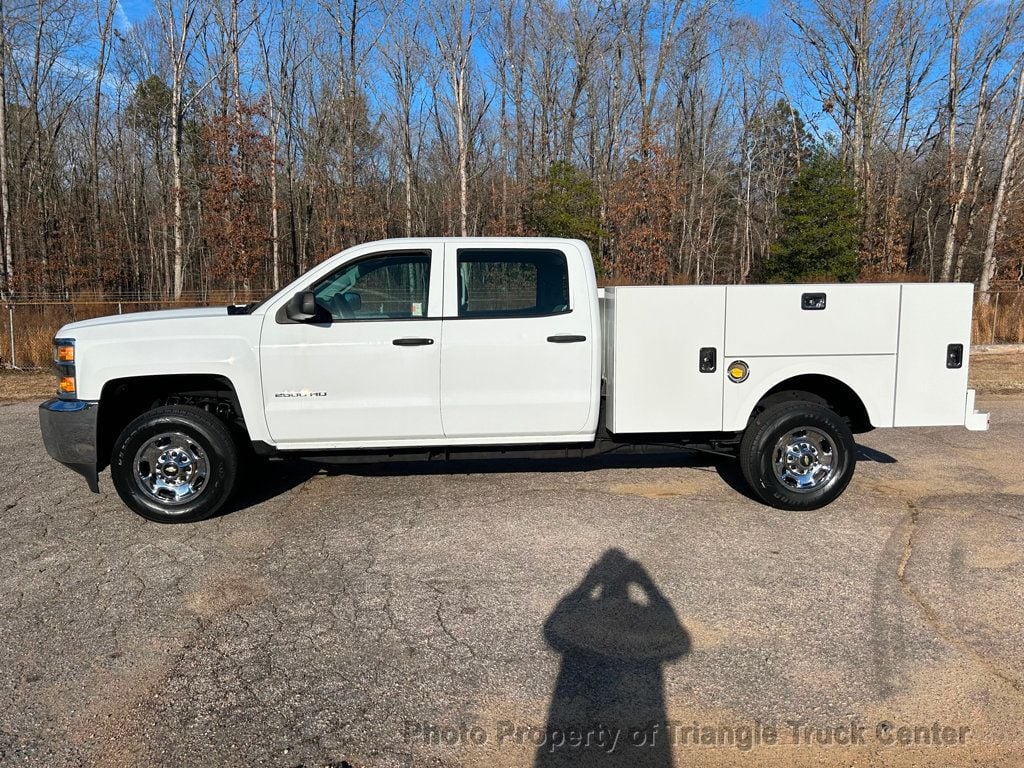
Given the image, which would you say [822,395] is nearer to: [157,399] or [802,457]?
[802,457]

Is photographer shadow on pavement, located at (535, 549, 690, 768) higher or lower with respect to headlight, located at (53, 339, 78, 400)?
lower

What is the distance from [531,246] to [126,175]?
136 ft

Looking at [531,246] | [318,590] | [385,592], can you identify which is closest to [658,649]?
[385,592]

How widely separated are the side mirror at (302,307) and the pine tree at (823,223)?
2584 cm

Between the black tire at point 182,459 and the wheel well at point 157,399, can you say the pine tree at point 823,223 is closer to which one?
the wheel well at point 157,399

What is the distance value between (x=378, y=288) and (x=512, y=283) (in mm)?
1001

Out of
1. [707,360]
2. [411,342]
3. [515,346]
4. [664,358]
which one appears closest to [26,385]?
[411,342]

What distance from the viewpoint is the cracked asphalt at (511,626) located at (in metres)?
3.12

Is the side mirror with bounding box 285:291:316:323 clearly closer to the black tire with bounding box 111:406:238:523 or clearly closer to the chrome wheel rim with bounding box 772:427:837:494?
the black tire with bounding box 111:406:238:523

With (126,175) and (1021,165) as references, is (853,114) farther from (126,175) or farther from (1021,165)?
(126,175)

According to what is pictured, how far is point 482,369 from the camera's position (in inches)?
224

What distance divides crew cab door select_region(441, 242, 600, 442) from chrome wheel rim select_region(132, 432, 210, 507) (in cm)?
184

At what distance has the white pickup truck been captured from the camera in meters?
5.58

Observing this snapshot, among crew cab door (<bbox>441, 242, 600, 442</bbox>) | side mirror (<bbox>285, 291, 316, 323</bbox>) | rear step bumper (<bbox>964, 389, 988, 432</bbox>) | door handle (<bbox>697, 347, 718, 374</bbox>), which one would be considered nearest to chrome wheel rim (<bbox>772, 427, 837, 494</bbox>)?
door handle (<bbox>697, 347, 718, 374</bbox>)
